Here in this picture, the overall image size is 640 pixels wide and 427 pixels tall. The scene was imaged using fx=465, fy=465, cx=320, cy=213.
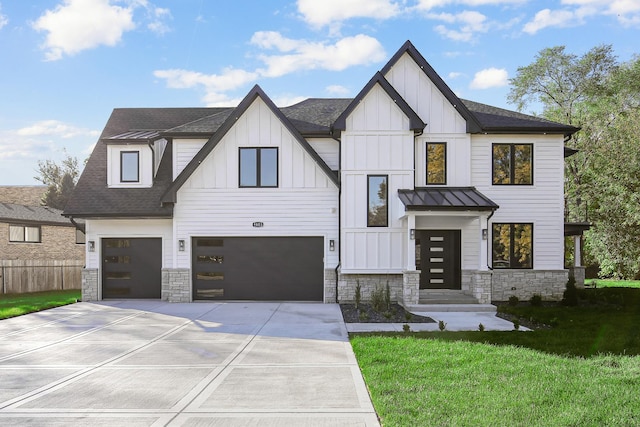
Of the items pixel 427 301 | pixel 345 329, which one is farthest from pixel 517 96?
pixel 345 329

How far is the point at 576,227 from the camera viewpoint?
1788 centimetres

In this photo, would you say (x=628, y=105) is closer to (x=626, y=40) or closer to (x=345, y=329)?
(x=626, y=40)

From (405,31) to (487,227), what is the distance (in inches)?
311

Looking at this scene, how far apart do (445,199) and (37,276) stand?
19454mm

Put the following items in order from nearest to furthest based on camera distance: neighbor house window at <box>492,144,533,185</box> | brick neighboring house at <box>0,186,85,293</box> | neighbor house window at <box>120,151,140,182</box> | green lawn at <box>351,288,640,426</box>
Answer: green lawn at <box>351,288,640,426</box>
neighbor house window at <box>492,144,533,185</box>
neighbor house window at <box>120,151,140,182</box>
brick neighboring house at <box>0,186,85,293</box>

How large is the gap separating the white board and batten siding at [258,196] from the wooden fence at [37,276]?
1023 cm

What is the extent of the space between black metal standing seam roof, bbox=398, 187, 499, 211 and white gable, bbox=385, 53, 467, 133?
222cm

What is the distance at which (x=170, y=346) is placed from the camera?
32.2 ft

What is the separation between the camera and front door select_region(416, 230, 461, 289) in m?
17.0

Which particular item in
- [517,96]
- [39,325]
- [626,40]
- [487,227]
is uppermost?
[626,40]

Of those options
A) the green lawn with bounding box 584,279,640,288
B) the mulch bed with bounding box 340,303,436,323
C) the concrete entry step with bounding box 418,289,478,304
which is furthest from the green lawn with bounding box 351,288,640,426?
the green lawn with bounding box 584,279,640,288

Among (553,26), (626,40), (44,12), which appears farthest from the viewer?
(626,40)

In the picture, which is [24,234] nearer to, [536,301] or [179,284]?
[179,284]

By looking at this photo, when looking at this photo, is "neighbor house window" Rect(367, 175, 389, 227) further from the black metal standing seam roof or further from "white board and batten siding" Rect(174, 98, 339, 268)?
"white board and batten siding" Rect(174, 98, 339, 268)
